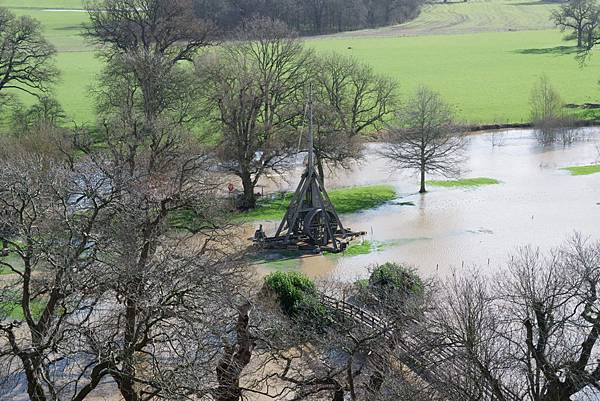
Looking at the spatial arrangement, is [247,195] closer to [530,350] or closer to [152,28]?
[152,28]

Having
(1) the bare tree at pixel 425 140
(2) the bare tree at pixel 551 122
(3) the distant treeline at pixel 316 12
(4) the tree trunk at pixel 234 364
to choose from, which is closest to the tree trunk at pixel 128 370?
(4) the tree trunk at pixel 234 364

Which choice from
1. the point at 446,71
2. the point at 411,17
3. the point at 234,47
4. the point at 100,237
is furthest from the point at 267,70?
the point at 411,17

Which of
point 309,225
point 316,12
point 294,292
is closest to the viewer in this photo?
point 294,292

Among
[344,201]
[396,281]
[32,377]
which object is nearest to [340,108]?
[344,201]

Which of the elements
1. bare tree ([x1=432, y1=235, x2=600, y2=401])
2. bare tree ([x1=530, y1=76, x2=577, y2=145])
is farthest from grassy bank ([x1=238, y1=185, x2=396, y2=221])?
bare tree ([x1=432, y1=235, x2=600, y2=401])

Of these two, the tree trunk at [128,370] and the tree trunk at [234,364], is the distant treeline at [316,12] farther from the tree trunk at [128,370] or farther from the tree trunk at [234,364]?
the tree trunk at [128,370]

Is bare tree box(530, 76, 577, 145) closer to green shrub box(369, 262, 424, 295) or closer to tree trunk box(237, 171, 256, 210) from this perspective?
tree trunk box(237, 171, 256, 210)
